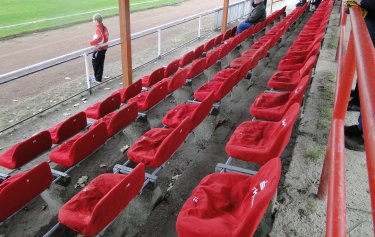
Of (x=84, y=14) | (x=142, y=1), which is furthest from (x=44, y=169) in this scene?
(x=142, y=1)

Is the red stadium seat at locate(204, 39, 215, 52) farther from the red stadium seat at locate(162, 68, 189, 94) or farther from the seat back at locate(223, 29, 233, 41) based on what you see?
the red stadium seat at locate(162, 68, 189, 94)

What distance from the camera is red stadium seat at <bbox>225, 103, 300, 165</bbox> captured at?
7.65 feet

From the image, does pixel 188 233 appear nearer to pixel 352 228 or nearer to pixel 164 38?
pixel 352 228

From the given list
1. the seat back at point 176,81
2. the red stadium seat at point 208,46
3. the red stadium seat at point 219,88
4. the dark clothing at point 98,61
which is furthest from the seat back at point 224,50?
the dark clothing at point 98,61

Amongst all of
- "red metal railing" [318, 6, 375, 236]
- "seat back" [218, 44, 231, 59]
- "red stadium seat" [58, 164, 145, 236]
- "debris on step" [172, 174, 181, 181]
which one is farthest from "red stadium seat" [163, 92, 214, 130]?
"seat back" [218, 44, 231, 59]

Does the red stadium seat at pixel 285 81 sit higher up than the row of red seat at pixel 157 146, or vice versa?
the red stadium seat at pixel 285 81

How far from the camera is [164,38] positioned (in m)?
12.7

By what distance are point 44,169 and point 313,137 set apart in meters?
2.47

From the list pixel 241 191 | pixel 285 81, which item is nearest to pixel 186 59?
pixel 285 81

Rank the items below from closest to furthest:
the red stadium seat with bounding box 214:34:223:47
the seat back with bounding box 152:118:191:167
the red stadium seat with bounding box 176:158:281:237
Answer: the red stadium seat with bounding box 176:158:281:237 < the seat back with bounding box 152:118:191:167 < the red stadium seat with bounding box 214:34:223:47

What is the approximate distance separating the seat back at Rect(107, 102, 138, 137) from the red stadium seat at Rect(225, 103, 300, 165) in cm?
138

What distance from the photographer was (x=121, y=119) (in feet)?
12.1

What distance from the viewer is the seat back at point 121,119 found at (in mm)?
3590

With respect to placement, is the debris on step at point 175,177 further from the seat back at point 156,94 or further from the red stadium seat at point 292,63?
the red stadium seat at point 292,63
